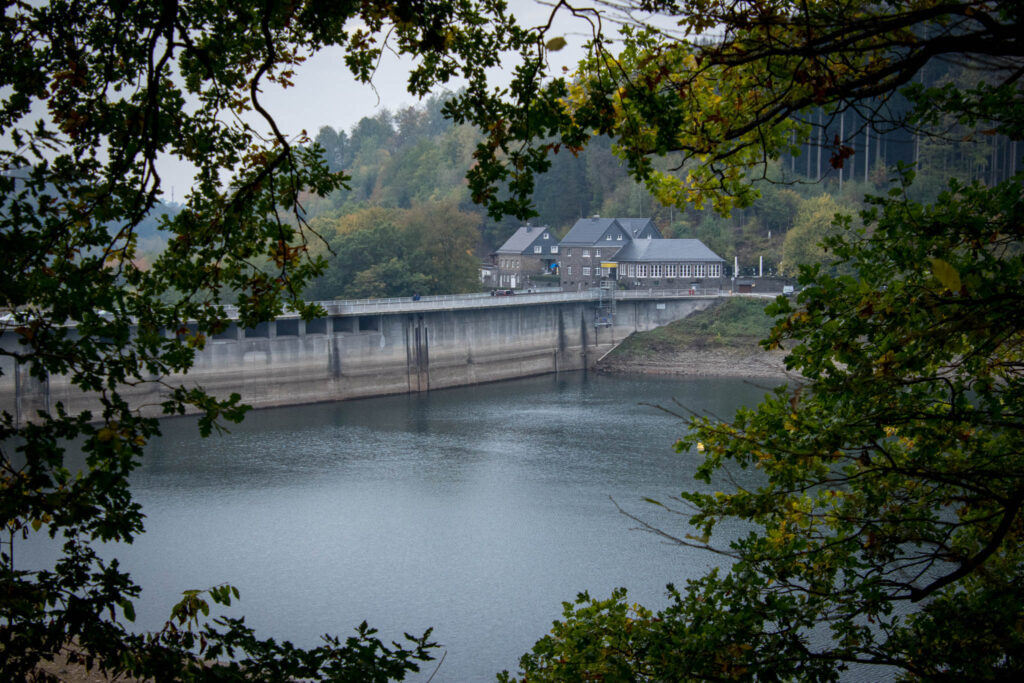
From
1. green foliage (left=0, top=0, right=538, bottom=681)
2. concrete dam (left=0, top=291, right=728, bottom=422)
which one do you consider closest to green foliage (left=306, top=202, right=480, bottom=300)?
concrete dam (left=0, top=291, right=728, bottom=422)

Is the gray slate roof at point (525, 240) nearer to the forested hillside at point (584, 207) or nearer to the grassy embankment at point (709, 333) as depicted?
the forested hillside at point (584, 207)

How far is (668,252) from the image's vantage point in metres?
54.3

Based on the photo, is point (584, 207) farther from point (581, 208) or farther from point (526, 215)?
point (526, 215)

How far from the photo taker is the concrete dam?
3700cm

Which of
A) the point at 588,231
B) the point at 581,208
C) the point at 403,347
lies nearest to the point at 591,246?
the point at 588,231

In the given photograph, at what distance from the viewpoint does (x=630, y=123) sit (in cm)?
440

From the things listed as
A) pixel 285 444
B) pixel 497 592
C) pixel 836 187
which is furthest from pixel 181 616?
pixel 836 187

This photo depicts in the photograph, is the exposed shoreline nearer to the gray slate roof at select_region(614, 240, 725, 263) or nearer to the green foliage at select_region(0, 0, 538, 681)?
the gray slate roof at select_region(614, 240, 725, 263)

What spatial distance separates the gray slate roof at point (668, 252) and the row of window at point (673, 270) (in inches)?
12.7

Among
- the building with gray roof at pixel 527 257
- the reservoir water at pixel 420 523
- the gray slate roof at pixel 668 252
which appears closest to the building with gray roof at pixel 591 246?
the gray slate roof at pixel 668 252

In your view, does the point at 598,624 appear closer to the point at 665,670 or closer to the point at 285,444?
the point at 665,670

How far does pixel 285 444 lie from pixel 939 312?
27.8m

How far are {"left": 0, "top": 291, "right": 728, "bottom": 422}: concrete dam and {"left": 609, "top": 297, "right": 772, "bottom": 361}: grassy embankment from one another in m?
0.97

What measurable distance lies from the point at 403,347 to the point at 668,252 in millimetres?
19248
